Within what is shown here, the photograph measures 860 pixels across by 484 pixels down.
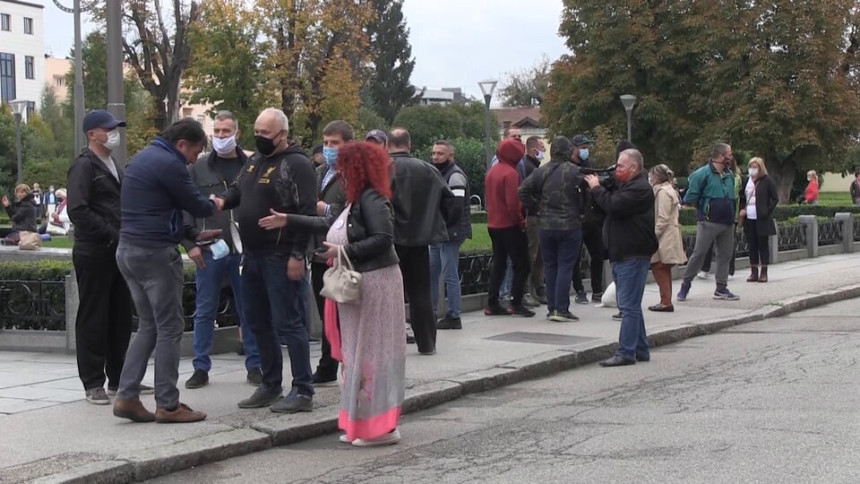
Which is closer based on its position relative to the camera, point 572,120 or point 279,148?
point 279,148

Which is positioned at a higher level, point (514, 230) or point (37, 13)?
point (37, 13)

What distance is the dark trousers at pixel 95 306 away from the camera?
7.73 metres

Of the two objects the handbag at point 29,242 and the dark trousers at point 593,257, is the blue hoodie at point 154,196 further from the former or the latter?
the handbag at point 29,242

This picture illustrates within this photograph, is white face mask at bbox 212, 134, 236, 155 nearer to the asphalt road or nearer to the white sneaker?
the asphalt road

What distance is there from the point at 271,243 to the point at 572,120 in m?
42.0

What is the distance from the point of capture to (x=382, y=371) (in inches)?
267

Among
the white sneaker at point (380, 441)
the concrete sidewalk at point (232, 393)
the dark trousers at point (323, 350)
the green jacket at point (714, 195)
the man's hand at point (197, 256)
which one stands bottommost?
the white sneaker at point (380, 441)

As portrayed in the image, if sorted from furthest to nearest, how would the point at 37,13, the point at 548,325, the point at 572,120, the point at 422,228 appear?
the point at 37,13 → the point at 572,120 → the point at 548,325 → the point at 422,228

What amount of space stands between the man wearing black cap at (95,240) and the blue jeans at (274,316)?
3.49 ft

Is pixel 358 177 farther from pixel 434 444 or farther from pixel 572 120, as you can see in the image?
pixel 572 120

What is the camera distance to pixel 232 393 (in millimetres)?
8164

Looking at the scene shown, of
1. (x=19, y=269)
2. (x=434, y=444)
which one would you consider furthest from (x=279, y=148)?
(x=19, y=269)

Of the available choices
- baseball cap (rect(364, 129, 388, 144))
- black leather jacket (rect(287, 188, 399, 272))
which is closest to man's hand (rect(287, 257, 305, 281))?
black leather jacket (rect(287, 188, 399, 272))

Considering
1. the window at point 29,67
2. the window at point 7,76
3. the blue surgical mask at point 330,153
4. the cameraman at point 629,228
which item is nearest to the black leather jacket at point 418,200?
the blue surgical mask at point 330,153
